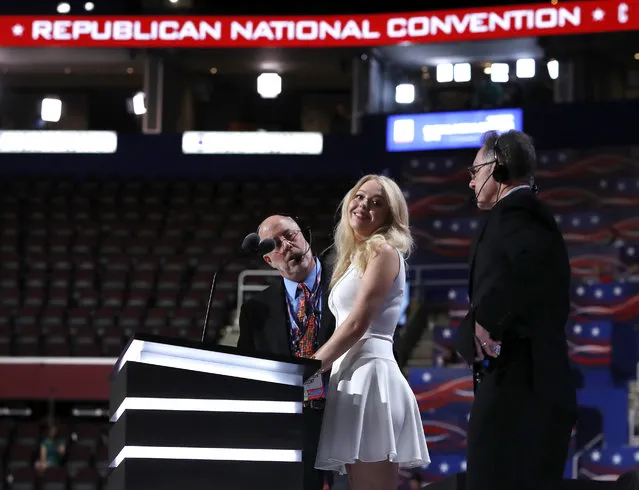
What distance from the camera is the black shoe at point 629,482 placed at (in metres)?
3.27

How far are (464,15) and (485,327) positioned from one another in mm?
13758

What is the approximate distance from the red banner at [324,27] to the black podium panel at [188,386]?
1288 cm

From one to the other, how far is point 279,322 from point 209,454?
2.56 feet

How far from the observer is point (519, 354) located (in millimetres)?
2885

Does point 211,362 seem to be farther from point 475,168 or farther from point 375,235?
point 475,168

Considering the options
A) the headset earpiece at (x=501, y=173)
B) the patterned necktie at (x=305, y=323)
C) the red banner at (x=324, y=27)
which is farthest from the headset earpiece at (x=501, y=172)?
the red banner at (x=324, y=27)

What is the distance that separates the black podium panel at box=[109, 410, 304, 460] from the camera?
3.25 meters

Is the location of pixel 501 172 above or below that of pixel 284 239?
above

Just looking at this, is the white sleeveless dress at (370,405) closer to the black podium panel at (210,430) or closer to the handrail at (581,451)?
the black podium panel at (210,430)

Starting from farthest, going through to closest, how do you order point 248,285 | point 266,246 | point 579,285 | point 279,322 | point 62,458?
point 248,285 < point 62,458 < point 579,285 < point 279,322 < point 266,246

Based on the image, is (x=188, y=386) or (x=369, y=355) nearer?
(x=188, y=386)

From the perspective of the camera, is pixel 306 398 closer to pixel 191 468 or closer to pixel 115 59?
pixel 191 468

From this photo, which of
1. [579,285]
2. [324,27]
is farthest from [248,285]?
[324,27]

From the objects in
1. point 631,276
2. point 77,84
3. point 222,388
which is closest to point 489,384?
point 222,388
